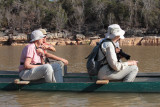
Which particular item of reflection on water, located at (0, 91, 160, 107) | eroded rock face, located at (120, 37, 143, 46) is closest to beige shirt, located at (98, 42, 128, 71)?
reflection on water, located at (0, 91, 160, 107)

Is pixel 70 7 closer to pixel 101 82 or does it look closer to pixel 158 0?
pixel 158 0

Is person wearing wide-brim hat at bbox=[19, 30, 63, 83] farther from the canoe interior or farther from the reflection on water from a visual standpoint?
the canoe interior

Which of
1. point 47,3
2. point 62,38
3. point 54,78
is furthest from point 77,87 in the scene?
point 47,3

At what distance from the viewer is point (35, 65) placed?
707 cm

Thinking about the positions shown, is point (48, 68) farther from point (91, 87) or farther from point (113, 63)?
point (113, 63)

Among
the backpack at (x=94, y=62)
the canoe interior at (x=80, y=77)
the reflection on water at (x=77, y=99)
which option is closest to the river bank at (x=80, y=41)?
the canoe interior at (x=80, y=77)

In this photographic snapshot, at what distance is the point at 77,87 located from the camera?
7309 millimetres

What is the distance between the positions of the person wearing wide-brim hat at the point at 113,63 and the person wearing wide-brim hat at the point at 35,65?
1.14 m

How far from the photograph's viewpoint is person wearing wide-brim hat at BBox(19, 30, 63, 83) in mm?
6922

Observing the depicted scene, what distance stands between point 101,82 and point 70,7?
49.5 meters

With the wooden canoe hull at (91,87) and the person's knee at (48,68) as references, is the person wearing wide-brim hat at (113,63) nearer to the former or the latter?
the wooden canoe hull at (91,87)

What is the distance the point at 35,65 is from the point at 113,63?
1.80 meters

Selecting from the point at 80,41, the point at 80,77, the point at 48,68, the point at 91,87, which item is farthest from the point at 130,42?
the point at 48,68

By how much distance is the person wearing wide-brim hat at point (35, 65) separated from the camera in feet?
22.7
